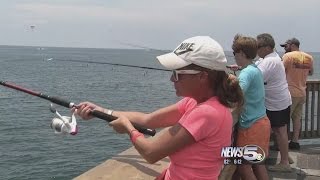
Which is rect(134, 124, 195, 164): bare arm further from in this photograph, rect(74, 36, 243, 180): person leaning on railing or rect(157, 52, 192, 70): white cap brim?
rect(157, 52, 192, 70): white cap brim

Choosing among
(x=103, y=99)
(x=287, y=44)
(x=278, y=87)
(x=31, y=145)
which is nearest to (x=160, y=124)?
(x=278, y=87)

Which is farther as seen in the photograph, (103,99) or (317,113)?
(103,99)

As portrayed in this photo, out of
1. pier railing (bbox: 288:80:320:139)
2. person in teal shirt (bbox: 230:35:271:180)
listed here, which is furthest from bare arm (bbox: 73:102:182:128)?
pier railing (bbox: 288:80:320:139)

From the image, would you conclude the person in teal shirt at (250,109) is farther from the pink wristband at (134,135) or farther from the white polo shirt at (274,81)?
the pink wristband at (134,135)

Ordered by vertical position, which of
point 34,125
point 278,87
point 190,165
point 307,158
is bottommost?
point 34,125

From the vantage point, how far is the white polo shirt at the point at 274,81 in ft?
19.4

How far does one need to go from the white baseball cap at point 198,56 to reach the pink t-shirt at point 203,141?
192 millimetres

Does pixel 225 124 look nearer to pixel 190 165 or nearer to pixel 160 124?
pixel 190 165

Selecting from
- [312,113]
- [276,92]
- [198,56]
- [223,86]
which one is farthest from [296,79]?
[198,56]

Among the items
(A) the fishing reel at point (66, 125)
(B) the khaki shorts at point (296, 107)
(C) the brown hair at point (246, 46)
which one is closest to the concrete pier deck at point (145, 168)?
(B) the khaki shorts at point (296, 107)

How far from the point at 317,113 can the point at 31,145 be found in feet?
45.2

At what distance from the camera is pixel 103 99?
1377 inches

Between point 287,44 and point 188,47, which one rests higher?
point 188,47

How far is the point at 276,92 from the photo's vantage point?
240 inches
